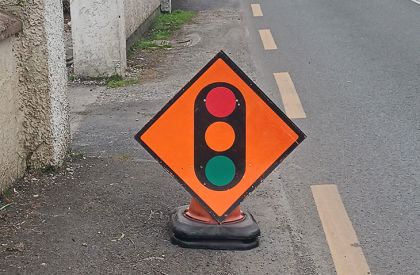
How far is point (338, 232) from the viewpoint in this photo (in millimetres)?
4336

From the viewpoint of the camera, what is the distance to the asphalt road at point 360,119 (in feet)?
14.6

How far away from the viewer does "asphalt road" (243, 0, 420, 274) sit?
4457mm

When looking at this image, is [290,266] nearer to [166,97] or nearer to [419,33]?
[166,97]

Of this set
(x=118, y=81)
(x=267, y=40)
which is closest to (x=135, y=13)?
(x=267, y=40)

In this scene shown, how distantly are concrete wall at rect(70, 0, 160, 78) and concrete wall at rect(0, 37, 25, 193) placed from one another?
3.48 meters

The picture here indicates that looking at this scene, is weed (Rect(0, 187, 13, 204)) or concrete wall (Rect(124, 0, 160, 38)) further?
concrete wall (Rect(124, 0, 160, 38))

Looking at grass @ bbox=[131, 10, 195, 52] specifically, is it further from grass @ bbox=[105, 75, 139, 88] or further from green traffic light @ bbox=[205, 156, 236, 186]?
green traffic light @ bbox=[205, 156, 236, 186]

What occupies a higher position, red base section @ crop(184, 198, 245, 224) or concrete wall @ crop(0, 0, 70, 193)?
concrete wall @ crop(0, 0, 70, 193)

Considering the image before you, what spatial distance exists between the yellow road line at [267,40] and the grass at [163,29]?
142cm

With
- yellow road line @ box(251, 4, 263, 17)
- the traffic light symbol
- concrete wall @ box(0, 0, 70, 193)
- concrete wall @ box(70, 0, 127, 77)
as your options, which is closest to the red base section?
the traffic light symbol

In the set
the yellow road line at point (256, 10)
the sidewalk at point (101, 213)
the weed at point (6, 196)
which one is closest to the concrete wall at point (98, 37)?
the sidewalk at point (101, 213)

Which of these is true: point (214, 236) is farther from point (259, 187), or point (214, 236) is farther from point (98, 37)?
point (98, 37)

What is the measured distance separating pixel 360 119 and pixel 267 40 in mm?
4466

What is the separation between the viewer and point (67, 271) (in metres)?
3.71
